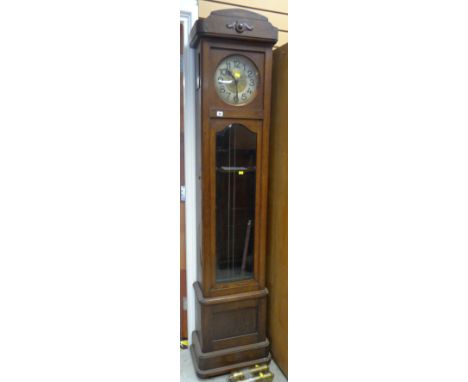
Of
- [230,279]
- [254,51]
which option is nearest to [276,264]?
[230,279]

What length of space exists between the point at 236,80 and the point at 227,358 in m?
1.28

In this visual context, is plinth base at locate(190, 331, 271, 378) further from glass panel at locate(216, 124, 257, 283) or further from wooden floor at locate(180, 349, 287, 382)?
glass panel at locate(216, 124, 257, 283)

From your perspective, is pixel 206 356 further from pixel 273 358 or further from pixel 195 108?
pixel 195 108

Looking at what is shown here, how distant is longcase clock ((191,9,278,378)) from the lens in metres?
1.35

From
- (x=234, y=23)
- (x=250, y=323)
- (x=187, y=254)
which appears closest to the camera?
(x=234, y=23)

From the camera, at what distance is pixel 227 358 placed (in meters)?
1.49

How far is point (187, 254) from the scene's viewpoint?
1.64m

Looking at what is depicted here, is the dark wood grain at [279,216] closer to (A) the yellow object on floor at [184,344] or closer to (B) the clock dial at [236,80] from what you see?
(B) the clock dial at [236,80]

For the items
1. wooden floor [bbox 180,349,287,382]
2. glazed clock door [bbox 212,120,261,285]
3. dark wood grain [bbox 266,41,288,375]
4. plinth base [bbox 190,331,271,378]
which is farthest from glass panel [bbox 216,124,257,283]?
wooden floor [bbox 180,349,287,382]

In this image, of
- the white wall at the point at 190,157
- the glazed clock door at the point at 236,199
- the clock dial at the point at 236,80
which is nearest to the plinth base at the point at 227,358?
the white wall at the point at 190,157

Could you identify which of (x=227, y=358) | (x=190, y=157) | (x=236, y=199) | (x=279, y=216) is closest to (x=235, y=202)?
(x=236, y=199)

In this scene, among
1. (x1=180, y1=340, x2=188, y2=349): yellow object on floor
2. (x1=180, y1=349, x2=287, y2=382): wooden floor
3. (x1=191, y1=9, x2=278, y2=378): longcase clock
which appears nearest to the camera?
(x1=191, y1=9, x2=278, y2=378): longcase clock

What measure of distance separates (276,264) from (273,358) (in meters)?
0.49

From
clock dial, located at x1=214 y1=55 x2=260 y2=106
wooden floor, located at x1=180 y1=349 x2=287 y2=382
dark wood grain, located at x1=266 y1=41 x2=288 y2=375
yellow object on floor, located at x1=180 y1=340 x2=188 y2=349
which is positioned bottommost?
wooden floor, located at x1=180 y1=349 x2=287 y2=382
